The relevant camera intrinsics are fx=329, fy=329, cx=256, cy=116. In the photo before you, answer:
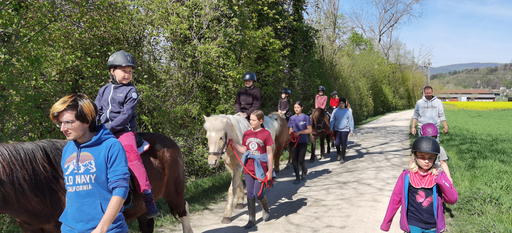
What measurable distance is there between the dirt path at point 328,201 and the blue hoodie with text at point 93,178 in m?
3.18

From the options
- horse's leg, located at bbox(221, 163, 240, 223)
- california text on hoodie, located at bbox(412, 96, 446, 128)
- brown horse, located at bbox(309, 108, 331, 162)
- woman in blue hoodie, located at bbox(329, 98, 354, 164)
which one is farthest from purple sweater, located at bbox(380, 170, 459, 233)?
brown horse, located at bbox(309, 108, 331, 162)

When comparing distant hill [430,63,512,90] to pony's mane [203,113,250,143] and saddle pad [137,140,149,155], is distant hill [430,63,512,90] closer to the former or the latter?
pony's mane [203,113,250,143]

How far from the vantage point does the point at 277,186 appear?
7.84m

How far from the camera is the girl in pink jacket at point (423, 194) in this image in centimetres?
304

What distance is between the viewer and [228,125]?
5.52m

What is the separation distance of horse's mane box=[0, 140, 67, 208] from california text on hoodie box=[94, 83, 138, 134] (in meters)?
0.60

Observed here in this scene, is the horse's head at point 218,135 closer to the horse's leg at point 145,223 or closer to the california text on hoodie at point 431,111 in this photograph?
the horse's leg at point 145,223

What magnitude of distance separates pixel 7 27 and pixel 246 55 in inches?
247

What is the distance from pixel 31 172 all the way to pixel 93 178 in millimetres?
1022

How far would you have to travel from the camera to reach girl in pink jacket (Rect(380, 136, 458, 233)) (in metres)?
3.04

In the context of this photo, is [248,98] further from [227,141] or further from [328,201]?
[328,201]

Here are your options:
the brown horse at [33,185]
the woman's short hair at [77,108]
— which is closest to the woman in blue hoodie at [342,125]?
the brown horse at [33,185]

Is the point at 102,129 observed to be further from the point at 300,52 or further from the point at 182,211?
the point at 300,52

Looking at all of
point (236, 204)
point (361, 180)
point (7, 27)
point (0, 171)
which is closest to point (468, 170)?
point (361, 180)
